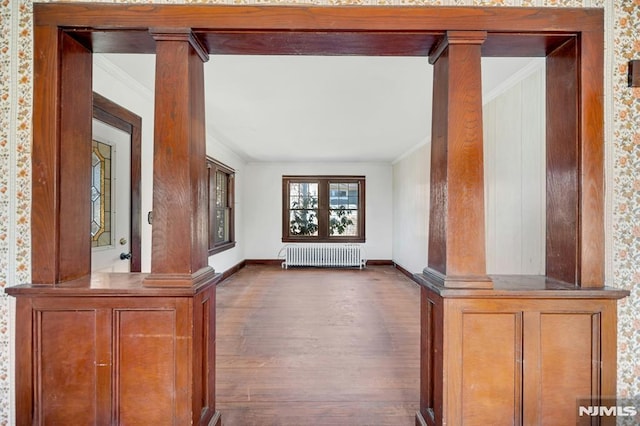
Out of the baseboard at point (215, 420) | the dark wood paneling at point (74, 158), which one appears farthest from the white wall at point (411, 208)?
the dark wood paneling at point (74, 158)

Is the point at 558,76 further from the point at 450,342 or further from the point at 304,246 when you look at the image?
the point at 304,246

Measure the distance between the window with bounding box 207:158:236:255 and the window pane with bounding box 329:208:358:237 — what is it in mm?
2434

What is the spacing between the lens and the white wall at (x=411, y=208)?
5.41 meters

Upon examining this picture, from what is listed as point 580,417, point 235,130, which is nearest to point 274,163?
point 235,130

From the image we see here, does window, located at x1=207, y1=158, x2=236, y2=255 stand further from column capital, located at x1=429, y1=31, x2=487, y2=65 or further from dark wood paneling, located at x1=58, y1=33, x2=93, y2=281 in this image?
column capital, located at x1=429, y1=31, x2=487, y2=65

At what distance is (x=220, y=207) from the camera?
631cm

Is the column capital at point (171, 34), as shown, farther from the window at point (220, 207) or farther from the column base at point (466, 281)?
the window at point (220, 207)

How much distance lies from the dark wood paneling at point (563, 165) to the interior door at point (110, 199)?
302 centimetres

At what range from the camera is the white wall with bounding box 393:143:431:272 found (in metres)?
5.41

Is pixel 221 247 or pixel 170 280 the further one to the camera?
pixel 221 247

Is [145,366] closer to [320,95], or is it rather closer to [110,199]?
[110,199]

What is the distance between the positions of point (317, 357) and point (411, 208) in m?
4.15

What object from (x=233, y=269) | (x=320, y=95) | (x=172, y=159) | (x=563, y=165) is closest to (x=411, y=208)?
(x=320, y=95)

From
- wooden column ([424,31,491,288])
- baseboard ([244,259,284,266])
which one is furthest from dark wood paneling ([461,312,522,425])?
baseboard ([244,259,284,266])
